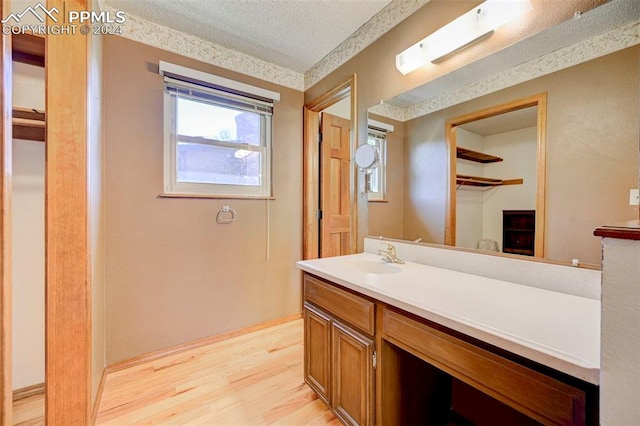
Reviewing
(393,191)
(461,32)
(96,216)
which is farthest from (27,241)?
(461,32)

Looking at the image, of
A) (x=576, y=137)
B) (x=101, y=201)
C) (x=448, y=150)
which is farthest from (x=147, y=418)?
(x=576, y=137)

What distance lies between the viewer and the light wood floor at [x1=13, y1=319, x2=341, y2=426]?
1397mm

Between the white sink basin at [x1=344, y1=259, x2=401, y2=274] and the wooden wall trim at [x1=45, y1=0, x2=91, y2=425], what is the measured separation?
1356 mm

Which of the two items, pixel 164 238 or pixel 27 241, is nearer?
pixel 27 241

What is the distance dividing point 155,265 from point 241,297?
75cm

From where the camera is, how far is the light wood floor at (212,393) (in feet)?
4.58

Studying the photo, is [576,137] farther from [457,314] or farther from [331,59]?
[331,59]

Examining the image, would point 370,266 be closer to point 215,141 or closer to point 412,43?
point 412,43

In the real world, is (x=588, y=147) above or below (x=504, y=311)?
above

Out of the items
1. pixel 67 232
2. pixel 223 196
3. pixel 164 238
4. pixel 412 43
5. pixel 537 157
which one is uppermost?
pixel 412 43

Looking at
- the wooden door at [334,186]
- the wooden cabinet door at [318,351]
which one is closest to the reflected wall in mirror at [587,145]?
the wooden cabinet door at [318,351]

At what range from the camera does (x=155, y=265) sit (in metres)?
1.93

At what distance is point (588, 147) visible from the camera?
950 mm

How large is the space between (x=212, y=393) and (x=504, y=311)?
5.53 feet
